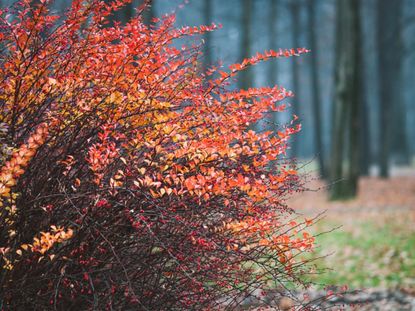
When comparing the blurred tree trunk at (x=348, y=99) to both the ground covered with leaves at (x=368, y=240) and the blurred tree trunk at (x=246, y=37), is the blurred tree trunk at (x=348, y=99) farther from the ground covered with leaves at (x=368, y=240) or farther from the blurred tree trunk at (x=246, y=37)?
the blurred tree trunk at (x=246, y=37)

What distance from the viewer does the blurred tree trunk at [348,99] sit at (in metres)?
15.4

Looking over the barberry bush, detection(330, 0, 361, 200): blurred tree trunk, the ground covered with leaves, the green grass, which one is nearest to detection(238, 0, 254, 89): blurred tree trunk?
detection(330, 0, 361, 200): blurred tree trunk

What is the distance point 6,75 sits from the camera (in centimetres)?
317

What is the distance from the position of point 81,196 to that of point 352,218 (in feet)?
34.0

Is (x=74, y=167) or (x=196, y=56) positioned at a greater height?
(x=196, y=56)

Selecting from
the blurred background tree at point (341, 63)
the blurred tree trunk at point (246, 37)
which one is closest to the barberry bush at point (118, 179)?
the blurred background tree at point (341, 63)

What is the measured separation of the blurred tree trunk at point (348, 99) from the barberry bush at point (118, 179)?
494 inches

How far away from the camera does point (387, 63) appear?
976 inches

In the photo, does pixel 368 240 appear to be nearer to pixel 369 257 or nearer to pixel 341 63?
pixel 369 257

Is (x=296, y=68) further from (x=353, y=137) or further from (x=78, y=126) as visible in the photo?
(x=78, y=126)

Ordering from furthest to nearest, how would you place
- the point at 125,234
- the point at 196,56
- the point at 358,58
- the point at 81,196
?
1. the point at 358,58
2. the point at 196,56
3. the point at 125,234
4. the point at 81,196

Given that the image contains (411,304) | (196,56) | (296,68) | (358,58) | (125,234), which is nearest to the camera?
(125,234)

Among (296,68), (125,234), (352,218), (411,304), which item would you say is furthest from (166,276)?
(296,68)

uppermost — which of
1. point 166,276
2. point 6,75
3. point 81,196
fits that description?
point 6,75
